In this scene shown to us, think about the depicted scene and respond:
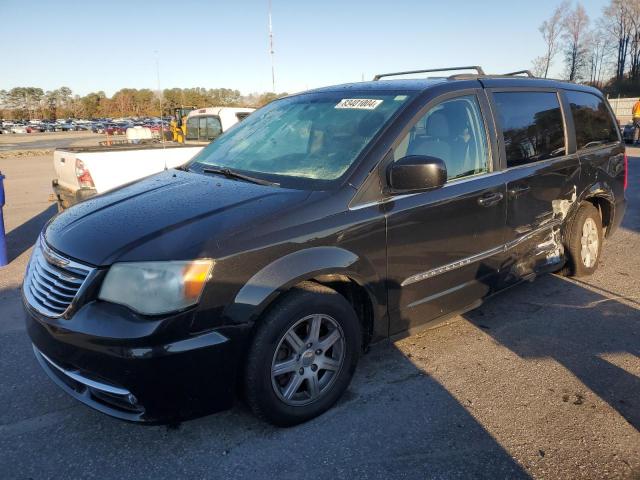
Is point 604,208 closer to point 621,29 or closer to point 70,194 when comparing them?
point 70,194

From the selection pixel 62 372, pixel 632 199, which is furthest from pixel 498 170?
pixel 632 199

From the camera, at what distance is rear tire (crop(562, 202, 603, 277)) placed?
467 cm

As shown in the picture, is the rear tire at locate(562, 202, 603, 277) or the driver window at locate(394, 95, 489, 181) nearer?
the driver window at locate(394, 95, 489, 181)

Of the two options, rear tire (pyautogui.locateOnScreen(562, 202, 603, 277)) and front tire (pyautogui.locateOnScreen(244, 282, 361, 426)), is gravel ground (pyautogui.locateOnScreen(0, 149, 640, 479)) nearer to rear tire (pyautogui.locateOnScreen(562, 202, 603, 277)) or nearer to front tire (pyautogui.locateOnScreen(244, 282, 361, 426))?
front tire (pyautogui.locateOnScreen(244, 282, 361, 426))

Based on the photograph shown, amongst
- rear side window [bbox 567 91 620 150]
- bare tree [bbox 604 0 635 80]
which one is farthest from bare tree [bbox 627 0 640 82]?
rear side window [bbox 567 91 620 150]

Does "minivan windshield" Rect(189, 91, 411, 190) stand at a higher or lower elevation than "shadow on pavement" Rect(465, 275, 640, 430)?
higher

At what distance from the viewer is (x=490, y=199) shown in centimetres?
356

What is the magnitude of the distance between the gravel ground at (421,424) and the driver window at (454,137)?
129 cm

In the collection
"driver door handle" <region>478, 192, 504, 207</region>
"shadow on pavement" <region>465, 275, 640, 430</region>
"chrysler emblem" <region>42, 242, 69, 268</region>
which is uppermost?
"driver door handle" <region>478, 192, 504, 207</region>

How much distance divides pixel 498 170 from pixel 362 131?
3.78 ft

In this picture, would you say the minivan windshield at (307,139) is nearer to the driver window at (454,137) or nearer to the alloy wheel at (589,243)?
the driver window at (454,137)

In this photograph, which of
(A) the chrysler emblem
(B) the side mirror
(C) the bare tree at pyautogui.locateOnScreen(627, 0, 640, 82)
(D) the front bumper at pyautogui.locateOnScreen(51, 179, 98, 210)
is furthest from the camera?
(C) the bare tree at pyautogui.locateOnScreen(627, 0, 640, 82)

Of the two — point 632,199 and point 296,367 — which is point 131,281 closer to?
point 296,367

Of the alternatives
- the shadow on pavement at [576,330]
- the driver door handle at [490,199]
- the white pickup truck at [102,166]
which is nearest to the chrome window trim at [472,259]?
the driver door handle at [490,199]
